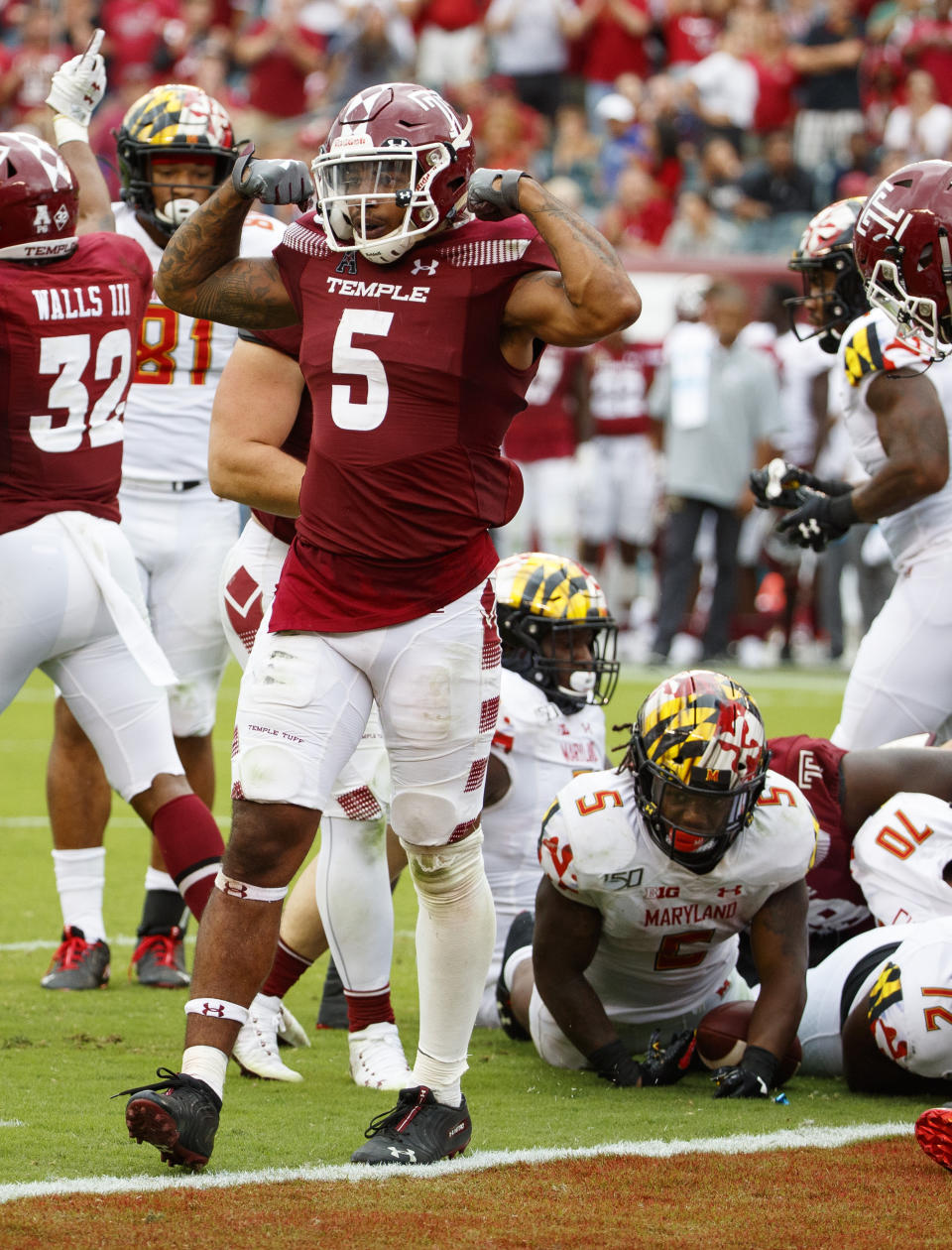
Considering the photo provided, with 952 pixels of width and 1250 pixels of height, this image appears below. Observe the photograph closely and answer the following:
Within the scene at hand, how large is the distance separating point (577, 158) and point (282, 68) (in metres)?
3.20

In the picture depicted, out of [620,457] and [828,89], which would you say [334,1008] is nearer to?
[620,457]

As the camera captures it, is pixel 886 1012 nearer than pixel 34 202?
Yes

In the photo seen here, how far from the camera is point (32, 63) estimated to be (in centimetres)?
1764

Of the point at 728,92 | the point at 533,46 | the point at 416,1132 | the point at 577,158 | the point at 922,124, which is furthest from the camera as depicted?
the point at 533,46

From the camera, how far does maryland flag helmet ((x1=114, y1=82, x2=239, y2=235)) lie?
5230mm

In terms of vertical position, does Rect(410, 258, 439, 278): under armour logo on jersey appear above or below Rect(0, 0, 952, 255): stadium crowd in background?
below

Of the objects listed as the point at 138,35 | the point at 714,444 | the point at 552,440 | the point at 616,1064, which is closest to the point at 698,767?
the point at 616,1064

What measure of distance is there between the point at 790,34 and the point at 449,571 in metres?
14.3

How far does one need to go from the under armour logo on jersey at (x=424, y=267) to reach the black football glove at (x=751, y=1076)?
1.82 metres

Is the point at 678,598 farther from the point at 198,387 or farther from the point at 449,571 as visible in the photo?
the point at 449,571

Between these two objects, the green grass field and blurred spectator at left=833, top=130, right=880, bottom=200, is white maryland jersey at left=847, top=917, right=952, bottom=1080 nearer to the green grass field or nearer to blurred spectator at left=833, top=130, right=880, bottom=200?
the green grass field

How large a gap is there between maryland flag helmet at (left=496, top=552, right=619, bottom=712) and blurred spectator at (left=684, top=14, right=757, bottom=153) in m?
11.8

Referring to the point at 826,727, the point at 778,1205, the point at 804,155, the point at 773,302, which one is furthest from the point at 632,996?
the point at 804,155

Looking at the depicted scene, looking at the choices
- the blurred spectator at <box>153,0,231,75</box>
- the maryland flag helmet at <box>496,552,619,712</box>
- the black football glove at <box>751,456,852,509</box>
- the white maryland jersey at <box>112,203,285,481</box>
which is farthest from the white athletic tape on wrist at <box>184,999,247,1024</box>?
the blurred spectator at <box>153,0,231,75</box>
